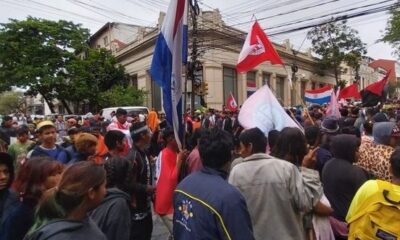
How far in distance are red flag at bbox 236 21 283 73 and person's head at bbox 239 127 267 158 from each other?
5228mm

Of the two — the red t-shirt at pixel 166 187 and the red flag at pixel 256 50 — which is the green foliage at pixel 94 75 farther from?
the red t-shirt at pixel 166 187

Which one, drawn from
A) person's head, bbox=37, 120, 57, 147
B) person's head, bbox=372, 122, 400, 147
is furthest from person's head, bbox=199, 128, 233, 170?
person's head, bbox=37, 120, 57, 147

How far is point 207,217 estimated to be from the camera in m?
2.57

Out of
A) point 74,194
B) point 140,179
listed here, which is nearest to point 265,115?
point 140,179

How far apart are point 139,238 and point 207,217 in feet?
6.13

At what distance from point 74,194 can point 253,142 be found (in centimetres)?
169

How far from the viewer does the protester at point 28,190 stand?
2760 mm

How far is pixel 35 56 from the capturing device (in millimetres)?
36844

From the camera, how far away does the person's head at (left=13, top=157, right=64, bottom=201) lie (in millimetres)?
2938

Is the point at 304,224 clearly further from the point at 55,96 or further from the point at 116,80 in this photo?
the point at 55,96

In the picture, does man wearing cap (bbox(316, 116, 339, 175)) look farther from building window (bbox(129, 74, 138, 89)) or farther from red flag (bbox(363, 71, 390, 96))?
building window (bbox(129, 74, 138, 89))

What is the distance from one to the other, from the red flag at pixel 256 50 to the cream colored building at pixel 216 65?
17262 mm

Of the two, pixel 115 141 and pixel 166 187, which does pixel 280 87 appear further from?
pixel 115 141

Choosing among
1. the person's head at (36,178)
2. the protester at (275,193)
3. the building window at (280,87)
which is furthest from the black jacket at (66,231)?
the building window at (280,87)
